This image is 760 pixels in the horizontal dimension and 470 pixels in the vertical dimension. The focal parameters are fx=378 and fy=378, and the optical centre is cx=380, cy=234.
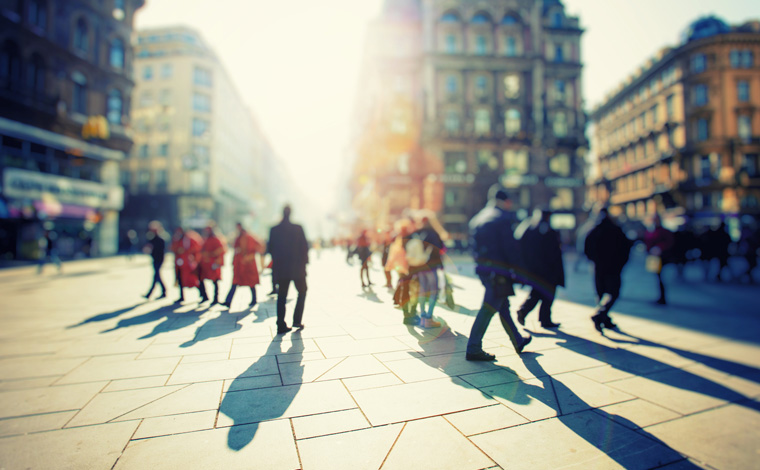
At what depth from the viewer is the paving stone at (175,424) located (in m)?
2.68

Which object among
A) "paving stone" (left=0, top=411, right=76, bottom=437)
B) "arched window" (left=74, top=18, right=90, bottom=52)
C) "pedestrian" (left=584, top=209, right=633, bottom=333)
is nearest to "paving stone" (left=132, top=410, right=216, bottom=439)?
"paving stone" (left=0, top=411, right=76, bottom=437)

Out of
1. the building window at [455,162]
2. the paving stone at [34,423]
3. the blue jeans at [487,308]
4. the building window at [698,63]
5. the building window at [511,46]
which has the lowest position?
the paving stone at [34,423]

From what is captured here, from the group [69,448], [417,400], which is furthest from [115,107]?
[417,400]

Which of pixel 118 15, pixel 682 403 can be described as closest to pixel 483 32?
pixel 118 15

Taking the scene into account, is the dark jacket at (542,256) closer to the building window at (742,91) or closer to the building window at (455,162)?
the building window at (455,162)

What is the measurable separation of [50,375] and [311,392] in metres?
2.80

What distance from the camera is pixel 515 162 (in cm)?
3728

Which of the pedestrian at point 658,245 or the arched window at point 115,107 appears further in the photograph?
the arched window at point 115,107

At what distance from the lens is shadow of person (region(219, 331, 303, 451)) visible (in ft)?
8.77

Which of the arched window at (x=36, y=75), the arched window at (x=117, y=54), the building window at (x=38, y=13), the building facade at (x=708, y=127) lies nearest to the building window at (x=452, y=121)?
the building facade at (x=708, y=127)

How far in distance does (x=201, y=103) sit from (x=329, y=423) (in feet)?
159

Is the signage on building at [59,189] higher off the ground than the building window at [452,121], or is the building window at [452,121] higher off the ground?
the building window at [452,121]

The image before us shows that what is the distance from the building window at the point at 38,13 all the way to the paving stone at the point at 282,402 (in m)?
27.2

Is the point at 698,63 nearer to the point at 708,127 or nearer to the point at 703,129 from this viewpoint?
the point at 708,127
